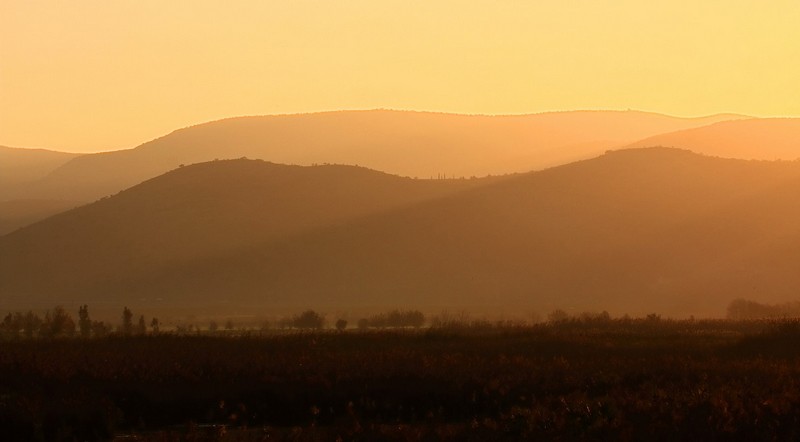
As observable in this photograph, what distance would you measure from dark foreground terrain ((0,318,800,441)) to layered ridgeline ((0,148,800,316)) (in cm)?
6262

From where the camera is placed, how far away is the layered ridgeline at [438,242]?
108 m

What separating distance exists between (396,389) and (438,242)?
9405cm

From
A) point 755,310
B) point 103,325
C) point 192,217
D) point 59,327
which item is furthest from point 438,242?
point 59,327

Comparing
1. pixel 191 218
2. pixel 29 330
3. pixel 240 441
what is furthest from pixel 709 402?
pixel 191 218

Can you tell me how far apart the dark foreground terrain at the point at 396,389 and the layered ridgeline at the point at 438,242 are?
62.6 meters

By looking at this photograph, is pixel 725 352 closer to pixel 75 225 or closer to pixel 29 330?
pixel 29 330

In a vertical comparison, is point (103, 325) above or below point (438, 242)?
below

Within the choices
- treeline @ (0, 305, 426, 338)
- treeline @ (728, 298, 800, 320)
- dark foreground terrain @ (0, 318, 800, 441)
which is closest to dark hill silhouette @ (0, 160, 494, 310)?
treeline @ (0, 305, 426, 338)

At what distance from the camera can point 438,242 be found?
120062 millimetres

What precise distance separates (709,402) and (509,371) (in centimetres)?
891

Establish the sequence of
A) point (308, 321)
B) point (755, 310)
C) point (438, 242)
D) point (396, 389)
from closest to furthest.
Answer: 1. point (396, 389)
2. point (308, 321)
3. point (755, 310)
4. point (438, 242)

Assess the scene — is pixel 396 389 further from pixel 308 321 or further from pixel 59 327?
pixel 308 321

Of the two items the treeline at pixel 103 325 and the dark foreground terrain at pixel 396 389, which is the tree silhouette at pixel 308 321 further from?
the dark foreground terrain at pixel 396 389

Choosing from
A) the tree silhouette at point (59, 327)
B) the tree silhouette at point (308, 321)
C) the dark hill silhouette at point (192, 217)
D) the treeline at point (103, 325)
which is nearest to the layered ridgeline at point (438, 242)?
the dark hill silhouette at point (192, 217)
